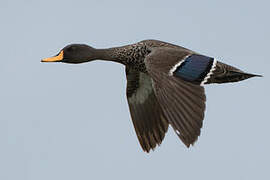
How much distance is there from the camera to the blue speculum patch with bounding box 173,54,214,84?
1150cm

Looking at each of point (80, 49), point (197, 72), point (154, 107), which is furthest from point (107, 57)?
point (197, 72)

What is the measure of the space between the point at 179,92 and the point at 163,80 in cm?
36

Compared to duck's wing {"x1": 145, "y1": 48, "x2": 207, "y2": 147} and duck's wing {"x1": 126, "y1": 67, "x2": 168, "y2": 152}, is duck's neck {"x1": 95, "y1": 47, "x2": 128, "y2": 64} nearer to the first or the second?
duck's wing {"x1": 126, "y1": 67, "x2": 168, "y2": 152}

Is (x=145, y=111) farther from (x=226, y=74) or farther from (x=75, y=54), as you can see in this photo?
(x=226, y=74)

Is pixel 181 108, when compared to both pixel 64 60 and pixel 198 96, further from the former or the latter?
pixel 64 60

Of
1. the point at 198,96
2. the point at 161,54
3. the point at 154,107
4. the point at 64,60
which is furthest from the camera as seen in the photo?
the point at 154,107

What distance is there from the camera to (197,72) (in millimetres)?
11609

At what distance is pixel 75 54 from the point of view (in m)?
13.3

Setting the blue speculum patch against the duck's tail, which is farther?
the duck's tail

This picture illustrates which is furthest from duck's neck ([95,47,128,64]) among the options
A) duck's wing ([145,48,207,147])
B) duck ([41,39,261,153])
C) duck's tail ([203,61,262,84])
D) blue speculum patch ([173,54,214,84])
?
duck's tail ([203,61,262,84])

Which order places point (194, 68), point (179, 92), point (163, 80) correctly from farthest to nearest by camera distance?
point (194, 68) → point (163, 80) → point (179, 92)

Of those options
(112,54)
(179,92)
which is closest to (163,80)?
(179,92)

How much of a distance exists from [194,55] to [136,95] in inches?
91.6

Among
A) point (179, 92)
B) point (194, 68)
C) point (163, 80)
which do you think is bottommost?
point (179, 92)
